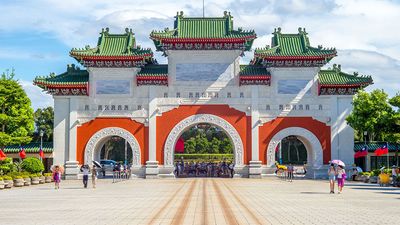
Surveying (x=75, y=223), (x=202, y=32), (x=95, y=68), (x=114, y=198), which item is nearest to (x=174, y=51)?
(x=202, y=32)

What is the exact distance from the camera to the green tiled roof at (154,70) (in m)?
45.5

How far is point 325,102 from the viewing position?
Result: 45.4 m

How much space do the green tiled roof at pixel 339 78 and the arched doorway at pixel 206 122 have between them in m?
7.95

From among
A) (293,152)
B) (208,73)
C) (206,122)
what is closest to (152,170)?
(206,122)

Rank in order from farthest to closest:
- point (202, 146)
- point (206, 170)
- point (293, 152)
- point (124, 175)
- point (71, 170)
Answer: point (202, 146) → point (293, 152) → point (206, 170) → point (124, 175) → point (71, 170)

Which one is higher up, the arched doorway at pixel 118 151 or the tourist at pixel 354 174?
the arched doorway at pixel 118 151

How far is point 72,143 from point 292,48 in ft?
61.5

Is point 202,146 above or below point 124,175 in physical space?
above

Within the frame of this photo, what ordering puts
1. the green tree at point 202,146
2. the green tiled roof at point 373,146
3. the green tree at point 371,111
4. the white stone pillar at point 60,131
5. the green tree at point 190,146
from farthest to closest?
the green tree at point 202,146 → the green tree at point 190,146 → the green tiled roof at point 373,146 → the white stone pillar at point 60,131 → the green tree at point 371,111

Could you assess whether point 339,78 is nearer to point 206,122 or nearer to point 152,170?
point 206,122

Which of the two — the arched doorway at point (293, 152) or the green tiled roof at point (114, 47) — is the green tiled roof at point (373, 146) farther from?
the arched doorway at point (293, 152)

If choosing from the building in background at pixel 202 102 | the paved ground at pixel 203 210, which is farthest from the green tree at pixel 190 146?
the paved ground at pixel 203 210

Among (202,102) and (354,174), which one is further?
(202,102)

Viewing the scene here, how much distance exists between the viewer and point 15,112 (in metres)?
44.7
